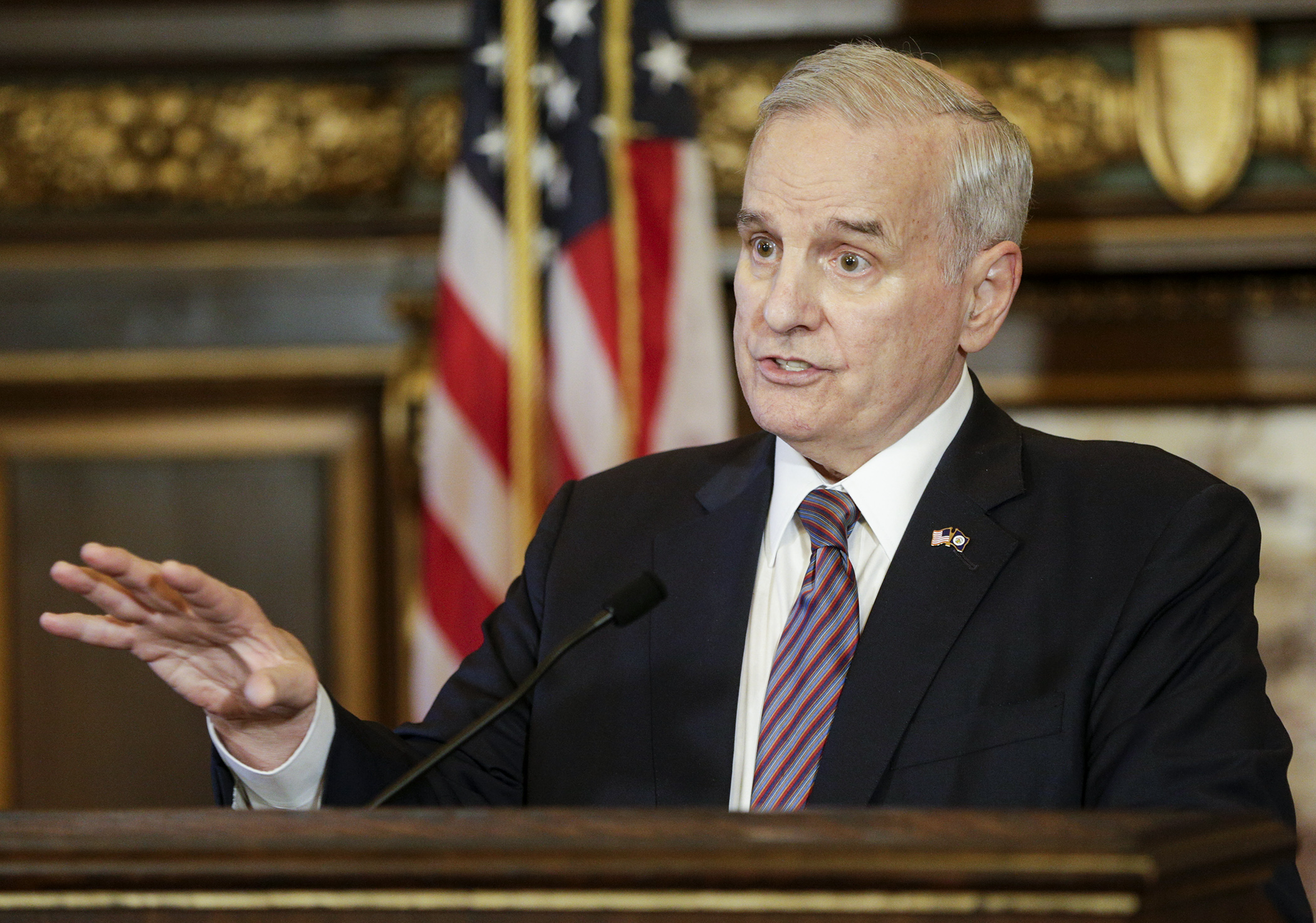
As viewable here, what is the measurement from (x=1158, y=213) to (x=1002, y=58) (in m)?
0.50

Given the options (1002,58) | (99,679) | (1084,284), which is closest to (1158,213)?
(1084,284)

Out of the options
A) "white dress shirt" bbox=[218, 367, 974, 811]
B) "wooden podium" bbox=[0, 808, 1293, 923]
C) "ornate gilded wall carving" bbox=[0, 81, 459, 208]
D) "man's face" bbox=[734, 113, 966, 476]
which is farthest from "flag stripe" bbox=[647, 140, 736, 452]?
"wooden podium" bbox=[0, 808, 1293, 923]

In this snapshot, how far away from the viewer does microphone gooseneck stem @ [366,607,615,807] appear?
1520 millimetres

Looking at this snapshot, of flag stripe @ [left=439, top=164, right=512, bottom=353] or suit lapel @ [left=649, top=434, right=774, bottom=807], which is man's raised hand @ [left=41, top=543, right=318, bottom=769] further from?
flag stripe @ [left=439, top=164, right=512, bottom=353]

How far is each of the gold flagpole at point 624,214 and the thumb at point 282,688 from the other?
1.72 m

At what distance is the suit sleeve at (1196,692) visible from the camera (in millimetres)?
1579

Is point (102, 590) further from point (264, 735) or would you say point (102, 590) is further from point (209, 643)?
point (264, 735)

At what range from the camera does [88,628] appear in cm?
154

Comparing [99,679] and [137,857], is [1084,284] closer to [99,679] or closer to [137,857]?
[99,679]

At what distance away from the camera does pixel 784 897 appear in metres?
1.04

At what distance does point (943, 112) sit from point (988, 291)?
0.87ft

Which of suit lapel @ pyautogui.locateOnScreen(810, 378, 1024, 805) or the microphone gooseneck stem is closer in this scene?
the microphone gooseneck stem

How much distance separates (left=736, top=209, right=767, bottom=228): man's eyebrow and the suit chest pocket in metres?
0.63

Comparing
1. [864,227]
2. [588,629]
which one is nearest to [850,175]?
[864,227]
